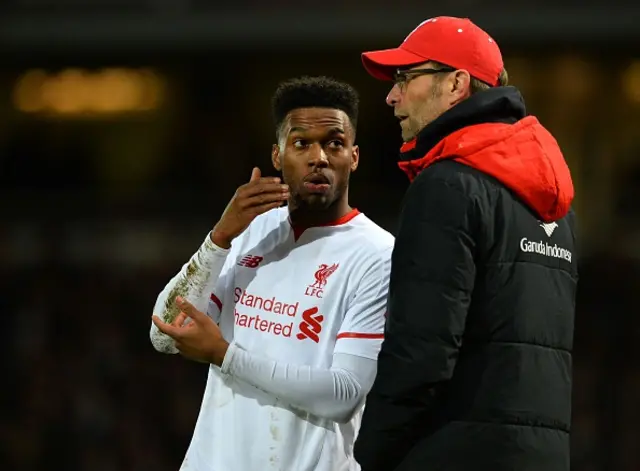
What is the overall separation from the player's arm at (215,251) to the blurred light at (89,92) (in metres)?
7.01

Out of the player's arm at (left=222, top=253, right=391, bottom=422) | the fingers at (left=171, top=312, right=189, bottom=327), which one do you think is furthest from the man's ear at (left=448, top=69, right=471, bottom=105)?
the fingers at (left=171, top=312, right=189, bottom=327)

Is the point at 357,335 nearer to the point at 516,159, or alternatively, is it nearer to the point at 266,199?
the point at 266,199

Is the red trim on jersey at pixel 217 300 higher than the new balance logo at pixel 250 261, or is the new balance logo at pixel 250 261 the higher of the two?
the new balance logo at pixel 250 261

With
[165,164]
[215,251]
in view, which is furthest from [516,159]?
[165,164]

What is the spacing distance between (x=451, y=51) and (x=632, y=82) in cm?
721

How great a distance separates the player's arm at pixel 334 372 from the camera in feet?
11.1

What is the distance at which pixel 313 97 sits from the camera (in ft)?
12.3

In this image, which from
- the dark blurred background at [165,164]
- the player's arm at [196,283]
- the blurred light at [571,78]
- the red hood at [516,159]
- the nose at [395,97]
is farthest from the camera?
the blurred light at [571,78]

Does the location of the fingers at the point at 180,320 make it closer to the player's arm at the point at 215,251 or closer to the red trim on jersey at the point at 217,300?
the player's arm at the point at 215,251

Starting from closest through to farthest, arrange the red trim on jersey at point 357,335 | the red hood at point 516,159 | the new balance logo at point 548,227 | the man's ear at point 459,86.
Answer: the red hood at point 516,159
the new balance logo at point 548,227
the man's ear at point 459,86
the red trim on jersey at point 357,335

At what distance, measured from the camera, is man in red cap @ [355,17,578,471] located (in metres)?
2.89

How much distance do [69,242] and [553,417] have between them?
7057 mm

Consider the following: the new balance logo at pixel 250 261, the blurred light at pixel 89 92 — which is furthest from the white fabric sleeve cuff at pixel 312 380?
the blurred light at pixel 89 92

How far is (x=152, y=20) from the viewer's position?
32.7 ft
